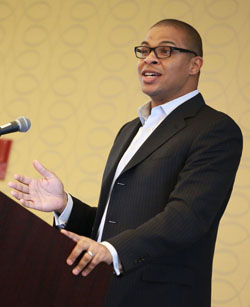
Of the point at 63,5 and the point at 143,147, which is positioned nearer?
the point at 143,147

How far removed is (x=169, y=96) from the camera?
210cm

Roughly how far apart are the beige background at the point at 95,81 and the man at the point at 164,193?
4.00 ft

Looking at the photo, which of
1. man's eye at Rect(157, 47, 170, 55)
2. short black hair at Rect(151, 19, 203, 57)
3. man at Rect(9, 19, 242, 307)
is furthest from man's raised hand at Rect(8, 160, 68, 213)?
short black hair at Rect(151, 19, 203, 57)

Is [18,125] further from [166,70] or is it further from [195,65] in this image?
[195,65]

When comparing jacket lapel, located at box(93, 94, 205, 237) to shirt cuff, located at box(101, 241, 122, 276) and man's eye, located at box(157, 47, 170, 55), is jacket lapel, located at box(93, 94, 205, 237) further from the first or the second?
shirt cuff, located at box(101, 241, 122, 276)

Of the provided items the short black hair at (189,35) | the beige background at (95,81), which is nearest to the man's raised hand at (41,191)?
the short black hair at (189,35)

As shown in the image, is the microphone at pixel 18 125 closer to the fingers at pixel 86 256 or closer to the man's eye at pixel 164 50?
the fingers at pixel 86 256

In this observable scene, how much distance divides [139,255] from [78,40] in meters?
2.63

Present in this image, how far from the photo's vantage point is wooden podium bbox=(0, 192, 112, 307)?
4.09 ft

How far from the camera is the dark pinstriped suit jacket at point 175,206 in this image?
62.6 inches

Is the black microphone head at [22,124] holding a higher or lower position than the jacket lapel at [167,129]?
lower

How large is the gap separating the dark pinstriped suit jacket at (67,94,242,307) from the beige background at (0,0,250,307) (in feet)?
4.31

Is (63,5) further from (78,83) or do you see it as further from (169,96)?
(169,96)

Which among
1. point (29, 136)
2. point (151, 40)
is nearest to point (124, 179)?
point (151, 40)
